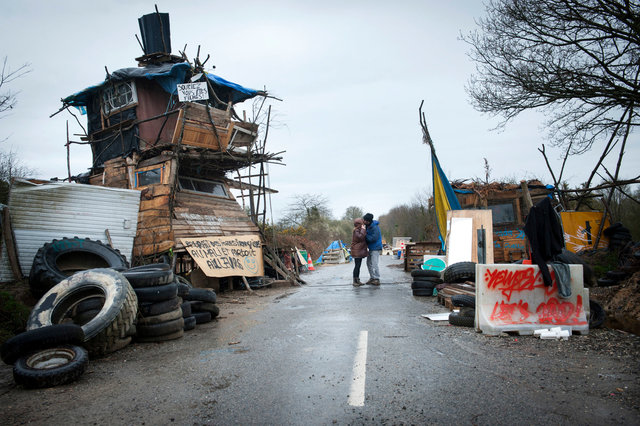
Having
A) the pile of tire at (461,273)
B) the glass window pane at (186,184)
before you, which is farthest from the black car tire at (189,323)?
the glass window pane at (186,184)

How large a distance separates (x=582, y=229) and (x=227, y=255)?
1280 cm

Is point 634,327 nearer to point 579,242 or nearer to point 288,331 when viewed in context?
point 288,331

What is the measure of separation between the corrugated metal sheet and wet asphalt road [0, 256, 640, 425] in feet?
19.6

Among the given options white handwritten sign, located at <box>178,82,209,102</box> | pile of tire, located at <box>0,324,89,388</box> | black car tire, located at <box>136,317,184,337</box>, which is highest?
white handwritten sign, located at <box>178,82,209,102</box>

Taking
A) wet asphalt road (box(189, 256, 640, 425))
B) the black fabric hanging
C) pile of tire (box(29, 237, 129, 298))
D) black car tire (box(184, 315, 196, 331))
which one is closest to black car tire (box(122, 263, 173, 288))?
black car tire (box(184, 315, 196, 331))

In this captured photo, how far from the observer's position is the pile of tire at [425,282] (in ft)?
32.6

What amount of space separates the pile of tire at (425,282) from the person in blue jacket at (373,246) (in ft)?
8.64

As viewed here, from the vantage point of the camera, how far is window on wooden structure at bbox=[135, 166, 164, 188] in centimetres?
1440

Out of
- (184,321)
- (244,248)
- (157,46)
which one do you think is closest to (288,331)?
(184,321)

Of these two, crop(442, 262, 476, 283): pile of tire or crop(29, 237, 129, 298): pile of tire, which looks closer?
crop(29, 237, 129, 298): pile of tire

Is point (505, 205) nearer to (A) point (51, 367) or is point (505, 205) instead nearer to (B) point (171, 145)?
(B) point (171, 145)

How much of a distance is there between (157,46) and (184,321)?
46.2ft

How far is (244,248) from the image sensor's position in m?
14.4

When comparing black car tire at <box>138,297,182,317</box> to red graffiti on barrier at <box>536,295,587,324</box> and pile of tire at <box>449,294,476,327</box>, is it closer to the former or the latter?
pile of tire at <box>449,294,476,327</box>
